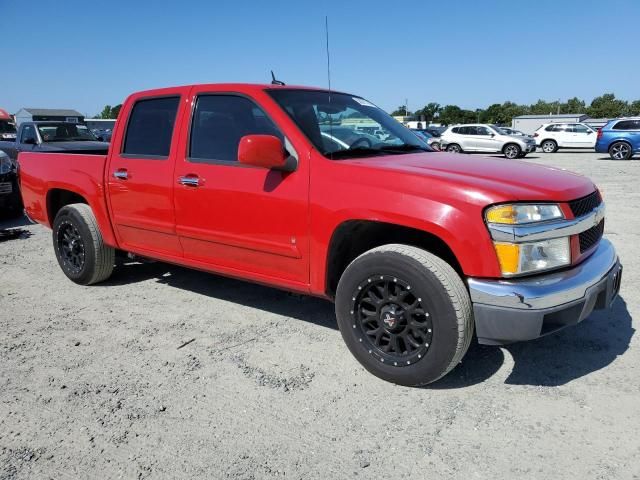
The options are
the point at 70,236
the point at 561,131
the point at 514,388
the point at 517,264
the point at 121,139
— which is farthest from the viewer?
the point at 561,131

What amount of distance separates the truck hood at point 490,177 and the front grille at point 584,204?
31 millimetres

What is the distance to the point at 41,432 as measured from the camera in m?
2.58

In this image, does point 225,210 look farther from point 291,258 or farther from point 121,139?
point 121,139

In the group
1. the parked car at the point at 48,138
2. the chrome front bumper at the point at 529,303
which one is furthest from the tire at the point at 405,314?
the parked car at the point at 48,138

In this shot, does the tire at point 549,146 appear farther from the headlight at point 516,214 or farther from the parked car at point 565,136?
the headlight at point 516,214

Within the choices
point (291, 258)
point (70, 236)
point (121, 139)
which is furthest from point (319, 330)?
point (70, 236)

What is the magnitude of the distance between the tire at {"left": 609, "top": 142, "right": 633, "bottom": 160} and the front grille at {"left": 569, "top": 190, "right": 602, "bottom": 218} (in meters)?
19.7

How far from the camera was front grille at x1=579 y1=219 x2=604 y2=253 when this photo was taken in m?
2.87

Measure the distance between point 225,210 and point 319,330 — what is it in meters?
1.12

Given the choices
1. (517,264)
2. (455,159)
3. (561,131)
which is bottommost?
(561,131)

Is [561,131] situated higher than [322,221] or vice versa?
[322,221]

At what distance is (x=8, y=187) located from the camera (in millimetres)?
8648

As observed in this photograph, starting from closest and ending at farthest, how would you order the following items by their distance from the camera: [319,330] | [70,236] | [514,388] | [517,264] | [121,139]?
[517,264] → [514,388] → [319,330] → [121,139] → [70,236]

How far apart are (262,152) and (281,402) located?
144cm
